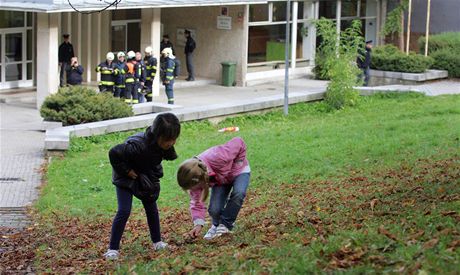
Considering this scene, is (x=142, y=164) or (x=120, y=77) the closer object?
(x=142, y=164)

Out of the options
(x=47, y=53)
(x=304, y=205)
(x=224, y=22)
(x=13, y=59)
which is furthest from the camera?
(x=224, y=22)

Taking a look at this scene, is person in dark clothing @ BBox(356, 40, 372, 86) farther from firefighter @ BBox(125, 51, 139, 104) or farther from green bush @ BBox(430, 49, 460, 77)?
firefighter @ BBox(125, 51, 139, 104)

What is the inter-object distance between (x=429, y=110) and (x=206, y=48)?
12.6 m

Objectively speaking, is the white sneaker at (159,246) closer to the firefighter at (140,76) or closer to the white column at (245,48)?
the firefighter at (140,76)

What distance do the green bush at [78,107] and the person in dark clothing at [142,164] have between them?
11981 millimetres

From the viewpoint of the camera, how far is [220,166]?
8641 millimetres

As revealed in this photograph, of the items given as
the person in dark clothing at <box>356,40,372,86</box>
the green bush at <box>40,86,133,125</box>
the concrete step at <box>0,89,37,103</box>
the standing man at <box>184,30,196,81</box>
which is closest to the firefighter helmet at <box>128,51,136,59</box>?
the concrete step at <box>0,89,37,103</box>

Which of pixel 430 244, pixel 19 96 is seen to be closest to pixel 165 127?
pixel 430 244

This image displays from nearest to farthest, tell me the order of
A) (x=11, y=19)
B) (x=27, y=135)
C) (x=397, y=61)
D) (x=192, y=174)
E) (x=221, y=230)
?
1. (x=192, y=174)
2. (x=221, y=230)
3. (x=27, y=135)
4. (x=11, y=19)
5. (x=397, y=61)

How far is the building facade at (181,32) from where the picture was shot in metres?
26.1

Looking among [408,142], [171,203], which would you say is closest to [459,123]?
[408,142]

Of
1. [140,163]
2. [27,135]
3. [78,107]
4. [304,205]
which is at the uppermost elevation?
[140,163]

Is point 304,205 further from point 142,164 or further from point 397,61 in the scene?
point 397,61

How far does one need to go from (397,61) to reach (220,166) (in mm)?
24586
